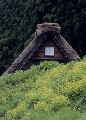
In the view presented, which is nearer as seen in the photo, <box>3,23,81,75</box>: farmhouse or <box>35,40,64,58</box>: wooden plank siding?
<box>3,23,81,75</box>: farmhouse

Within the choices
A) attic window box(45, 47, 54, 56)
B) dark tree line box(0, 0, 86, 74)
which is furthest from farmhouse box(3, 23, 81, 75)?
dark tree line box(0, 0, 86, 74)

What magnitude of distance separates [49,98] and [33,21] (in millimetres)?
17811

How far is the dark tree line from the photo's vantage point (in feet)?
63.9

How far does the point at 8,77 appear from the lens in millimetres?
8906

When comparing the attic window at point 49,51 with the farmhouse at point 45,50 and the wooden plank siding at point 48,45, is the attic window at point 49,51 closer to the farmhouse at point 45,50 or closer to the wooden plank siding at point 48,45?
the farmhouse at point 45,50

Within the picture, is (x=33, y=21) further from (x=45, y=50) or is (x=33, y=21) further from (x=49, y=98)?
(x=49, y=98)

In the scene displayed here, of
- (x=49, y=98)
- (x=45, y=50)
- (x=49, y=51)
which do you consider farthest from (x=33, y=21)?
(x=49, y=98)

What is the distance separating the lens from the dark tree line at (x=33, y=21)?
19.5 meters

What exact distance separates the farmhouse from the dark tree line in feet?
27.7

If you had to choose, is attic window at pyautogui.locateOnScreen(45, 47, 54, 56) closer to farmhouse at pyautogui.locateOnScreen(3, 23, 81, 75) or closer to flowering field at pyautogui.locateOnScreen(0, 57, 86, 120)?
farmhouse at pyautogui.locateOnScreen(3, 23, 81, 75)

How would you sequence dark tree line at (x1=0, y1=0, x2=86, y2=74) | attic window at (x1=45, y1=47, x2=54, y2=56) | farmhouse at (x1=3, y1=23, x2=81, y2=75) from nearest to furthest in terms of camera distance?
farmhouse at (x1=3, y1=23, x2=81, y2=75) < attic window at (x1=45, y1=47, x2=54, y2=56) < dark tree line at (x1=0, y1=0, x2=86, y2=74)

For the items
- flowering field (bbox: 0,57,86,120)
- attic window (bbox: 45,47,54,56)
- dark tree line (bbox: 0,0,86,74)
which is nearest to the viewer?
flowering field (bbox: 0,57,86,120)

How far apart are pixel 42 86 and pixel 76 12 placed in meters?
14.2

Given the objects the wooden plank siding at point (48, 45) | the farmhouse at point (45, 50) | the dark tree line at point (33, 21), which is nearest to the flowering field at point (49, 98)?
the farmhouse at point (45, 50)
